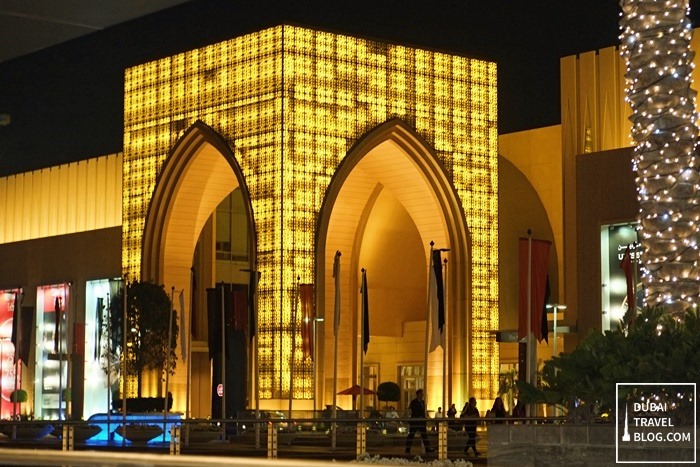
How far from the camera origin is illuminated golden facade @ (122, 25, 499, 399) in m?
49.0

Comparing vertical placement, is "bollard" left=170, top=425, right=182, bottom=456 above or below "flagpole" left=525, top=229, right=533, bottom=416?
below

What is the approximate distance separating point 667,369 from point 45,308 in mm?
52831

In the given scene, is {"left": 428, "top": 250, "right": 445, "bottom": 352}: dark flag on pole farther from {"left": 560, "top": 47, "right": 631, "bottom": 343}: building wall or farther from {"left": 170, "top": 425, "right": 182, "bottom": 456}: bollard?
{"left": 170, "top": 425, "right": 182, "bottom": 456}: bollard

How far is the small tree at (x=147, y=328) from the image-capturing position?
51.9 metres

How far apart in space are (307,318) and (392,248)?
53.4ft

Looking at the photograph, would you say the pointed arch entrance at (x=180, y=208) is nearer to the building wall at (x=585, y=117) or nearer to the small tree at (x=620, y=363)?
the building wall at (x=585, y=117)

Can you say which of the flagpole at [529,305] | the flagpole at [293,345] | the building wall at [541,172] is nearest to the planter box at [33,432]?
the flagpole at [293,345]

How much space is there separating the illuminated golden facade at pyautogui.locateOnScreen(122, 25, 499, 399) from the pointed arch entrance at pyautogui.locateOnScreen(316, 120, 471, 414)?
417mm

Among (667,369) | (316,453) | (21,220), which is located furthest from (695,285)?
(21,220)

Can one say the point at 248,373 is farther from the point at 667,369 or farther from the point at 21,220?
the point at 667,369

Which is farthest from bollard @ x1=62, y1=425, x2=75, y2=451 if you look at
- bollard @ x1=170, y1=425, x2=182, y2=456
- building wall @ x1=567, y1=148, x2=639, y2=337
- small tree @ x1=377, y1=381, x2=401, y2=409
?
small tree @ x1=377, y1=381, x2=401, y2=409

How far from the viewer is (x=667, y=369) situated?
1554cm

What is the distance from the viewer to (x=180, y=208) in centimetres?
5491

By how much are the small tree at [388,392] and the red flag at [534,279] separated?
24.0 metres
